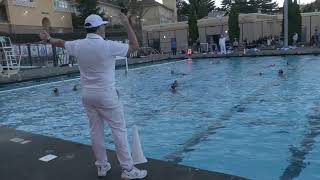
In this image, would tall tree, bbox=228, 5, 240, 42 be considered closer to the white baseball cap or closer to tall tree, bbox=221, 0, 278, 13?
the white baseball cap

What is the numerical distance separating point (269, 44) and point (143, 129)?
28272 mm

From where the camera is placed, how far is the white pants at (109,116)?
411 centimetres

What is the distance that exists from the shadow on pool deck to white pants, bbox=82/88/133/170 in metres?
0.39

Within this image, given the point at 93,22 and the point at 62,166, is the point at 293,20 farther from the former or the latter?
the point at 93,22

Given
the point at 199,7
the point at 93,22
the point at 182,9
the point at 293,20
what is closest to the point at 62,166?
the point at 93,22

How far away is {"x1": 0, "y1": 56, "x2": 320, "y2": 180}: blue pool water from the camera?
6.53 meters

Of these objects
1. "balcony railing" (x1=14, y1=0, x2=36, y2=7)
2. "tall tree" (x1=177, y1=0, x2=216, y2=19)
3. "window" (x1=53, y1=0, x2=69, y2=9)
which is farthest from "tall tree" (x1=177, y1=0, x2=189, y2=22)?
"balcony railing" (x1=14, y1=0, x2=36, y2=7)

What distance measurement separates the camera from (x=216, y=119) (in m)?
9.48

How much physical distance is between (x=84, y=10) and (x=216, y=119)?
43.5 meters

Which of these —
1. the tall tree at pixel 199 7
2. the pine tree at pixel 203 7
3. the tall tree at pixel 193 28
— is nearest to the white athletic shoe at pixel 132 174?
the tall tree at pixel 193 28

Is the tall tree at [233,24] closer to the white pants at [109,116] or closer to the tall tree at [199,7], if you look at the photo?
the tall tree at [199,7]

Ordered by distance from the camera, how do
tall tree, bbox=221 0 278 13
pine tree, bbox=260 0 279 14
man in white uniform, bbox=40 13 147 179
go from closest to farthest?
1. man in white uniform, bbox=40 13 147 179
2. tall tree, bbox=221 0 278 13
3. pine tree, bbox=260 0 279 14

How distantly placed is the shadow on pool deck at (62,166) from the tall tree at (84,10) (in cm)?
4414

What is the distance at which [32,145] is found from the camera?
19.9 ft
